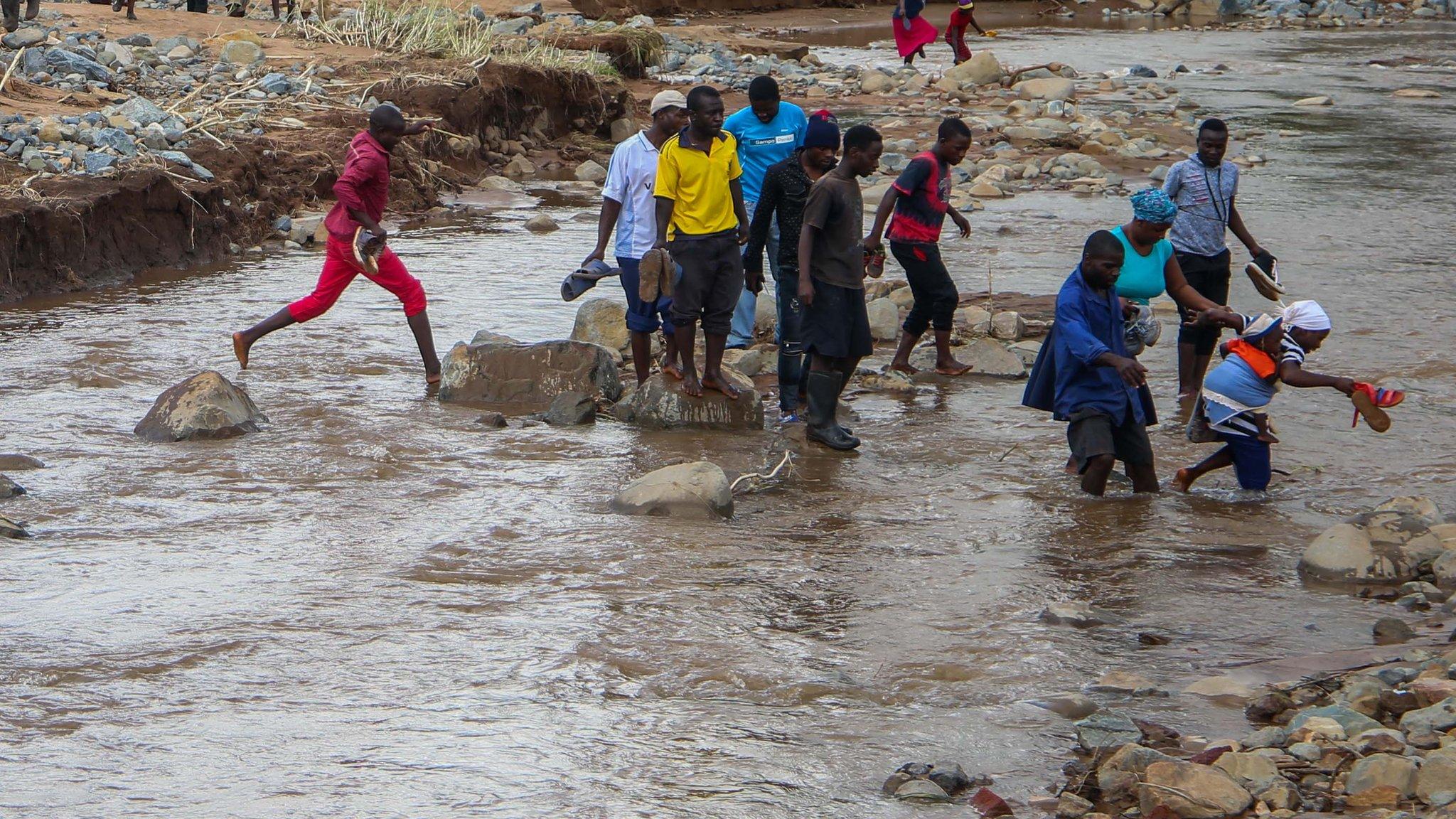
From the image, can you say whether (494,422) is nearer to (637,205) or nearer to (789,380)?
(637,205)

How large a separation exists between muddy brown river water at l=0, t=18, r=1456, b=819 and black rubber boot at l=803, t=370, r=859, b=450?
140mm

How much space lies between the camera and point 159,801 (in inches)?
145

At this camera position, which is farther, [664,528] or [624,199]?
[624,199]

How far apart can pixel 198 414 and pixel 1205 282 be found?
16.1ft

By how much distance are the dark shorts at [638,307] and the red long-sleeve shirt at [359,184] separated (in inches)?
53.9

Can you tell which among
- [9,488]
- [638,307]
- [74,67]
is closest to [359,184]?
[638,307]

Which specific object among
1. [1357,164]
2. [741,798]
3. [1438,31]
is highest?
[1438,31]

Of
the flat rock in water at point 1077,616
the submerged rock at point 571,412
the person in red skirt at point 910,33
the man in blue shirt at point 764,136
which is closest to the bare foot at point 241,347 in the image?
the submerged rock at point 571,412

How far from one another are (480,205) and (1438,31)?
25330 mm

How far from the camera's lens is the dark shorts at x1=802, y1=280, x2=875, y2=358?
666 cm

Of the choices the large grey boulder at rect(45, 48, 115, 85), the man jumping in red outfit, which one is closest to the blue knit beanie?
the man jumping in red outfit

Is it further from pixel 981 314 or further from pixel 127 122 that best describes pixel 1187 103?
pixel 127 122

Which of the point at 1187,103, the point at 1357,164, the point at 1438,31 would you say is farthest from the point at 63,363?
the point at 1438,31

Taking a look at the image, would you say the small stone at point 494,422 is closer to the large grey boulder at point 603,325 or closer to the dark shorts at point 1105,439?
the large grey boulder at point 603,325
